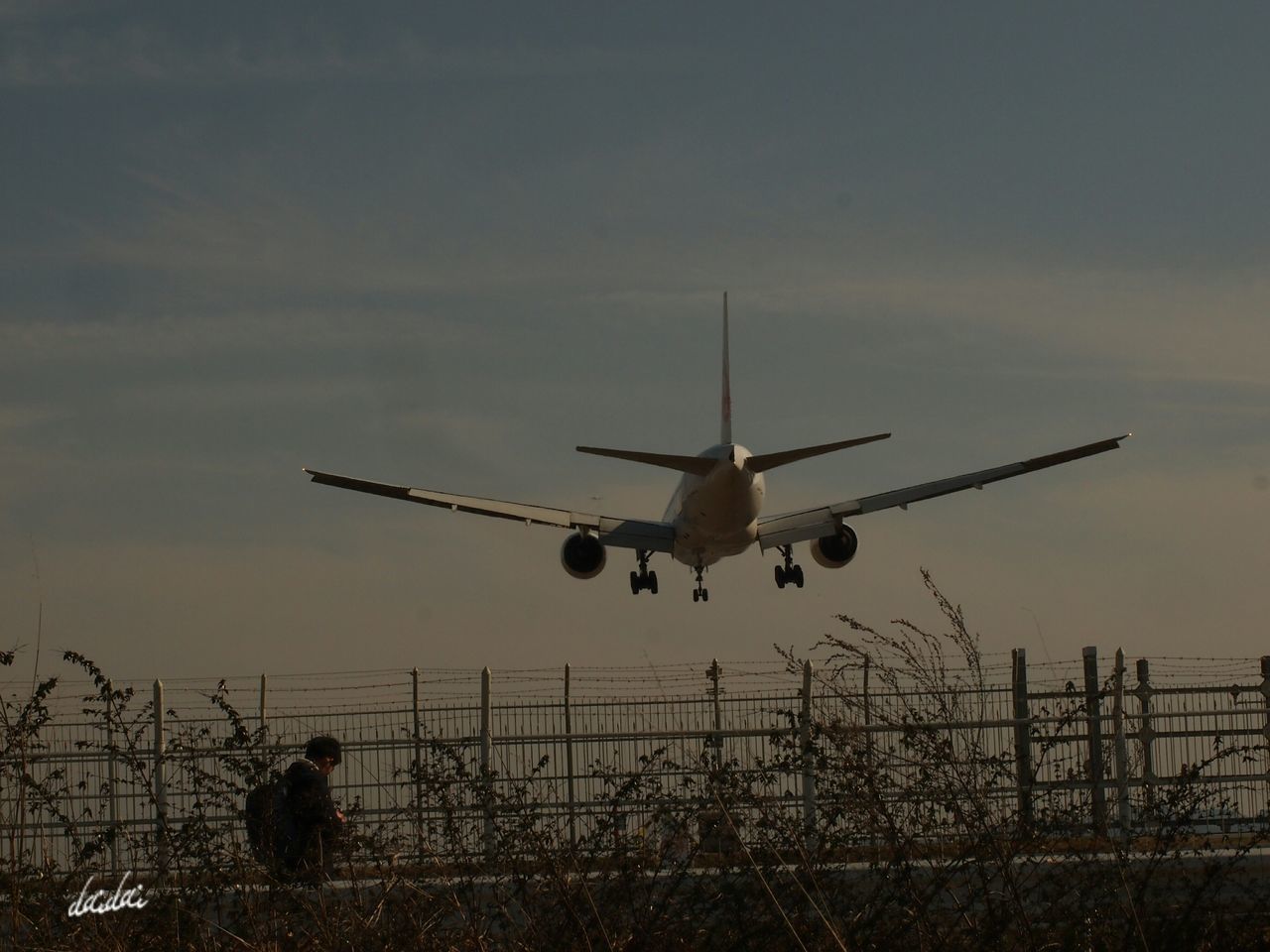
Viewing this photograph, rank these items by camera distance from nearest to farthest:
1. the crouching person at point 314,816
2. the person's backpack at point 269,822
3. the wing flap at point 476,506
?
the crouching person at point 314,816
the person's backpack at point 269,822
the wing flap at point 476,506

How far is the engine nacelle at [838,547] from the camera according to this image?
3706cm

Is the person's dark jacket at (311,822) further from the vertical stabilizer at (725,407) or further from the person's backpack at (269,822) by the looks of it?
the vertical stabilizer at (725,407)

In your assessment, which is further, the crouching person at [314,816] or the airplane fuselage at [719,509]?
the airplane fuselage at [719,509]

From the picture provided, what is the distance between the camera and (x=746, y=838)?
8367 mm

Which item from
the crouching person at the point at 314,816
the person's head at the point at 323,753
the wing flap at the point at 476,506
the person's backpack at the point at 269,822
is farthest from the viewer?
the wing flap at the point at 476,506

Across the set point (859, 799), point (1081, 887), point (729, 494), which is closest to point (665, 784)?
point (859, 799)

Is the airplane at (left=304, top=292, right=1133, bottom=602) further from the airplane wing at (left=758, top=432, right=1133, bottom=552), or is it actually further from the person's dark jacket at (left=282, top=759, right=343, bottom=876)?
the person's dark jacket at (left=282, top=759, right=343, bottom=876)

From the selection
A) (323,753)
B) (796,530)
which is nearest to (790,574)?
(796,530)

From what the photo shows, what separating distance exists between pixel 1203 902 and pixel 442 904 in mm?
4172

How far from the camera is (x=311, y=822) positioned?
29.3 ft

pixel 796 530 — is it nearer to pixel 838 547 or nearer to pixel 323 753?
pixel 838 547

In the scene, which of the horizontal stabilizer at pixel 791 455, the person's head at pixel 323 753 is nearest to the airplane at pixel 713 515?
the horizontal stabilizer at pixel 791 455

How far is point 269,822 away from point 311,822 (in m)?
0.65

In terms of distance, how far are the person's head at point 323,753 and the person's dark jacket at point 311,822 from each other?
0.23m
